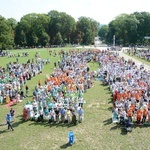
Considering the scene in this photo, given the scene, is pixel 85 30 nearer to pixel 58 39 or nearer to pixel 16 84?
pixel 58 39

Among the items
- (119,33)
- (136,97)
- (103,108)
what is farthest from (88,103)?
(119,33)

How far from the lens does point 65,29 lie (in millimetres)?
91000

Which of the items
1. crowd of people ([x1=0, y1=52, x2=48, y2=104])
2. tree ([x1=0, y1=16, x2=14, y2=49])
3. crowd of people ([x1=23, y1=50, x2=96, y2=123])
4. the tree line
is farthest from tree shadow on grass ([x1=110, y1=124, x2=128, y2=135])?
the tree line

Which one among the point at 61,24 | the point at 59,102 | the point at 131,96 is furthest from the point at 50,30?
the point at 59,102

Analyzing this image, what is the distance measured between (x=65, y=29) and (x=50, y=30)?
533 cm

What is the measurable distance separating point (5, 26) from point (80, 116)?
186ft

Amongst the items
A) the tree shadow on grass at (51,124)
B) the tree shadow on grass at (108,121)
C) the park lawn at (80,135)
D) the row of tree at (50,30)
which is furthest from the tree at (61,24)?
the tree shadow on grass at (108,121)

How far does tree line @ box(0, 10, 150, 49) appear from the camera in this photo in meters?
81.8

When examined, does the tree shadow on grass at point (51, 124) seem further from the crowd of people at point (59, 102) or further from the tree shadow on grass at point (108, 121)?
the tree shadow on grass at point (108, 121)

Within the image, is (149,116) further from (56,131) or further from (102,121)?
(56,131)

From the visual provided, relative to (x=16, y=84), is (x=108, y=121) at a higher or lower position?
lower

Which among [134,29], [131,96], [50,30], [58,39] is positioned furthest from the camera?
[50,30]

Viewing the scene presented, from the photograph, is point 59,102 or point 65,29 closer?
point 59,102

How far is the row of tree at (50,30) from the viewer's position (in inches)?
3187
